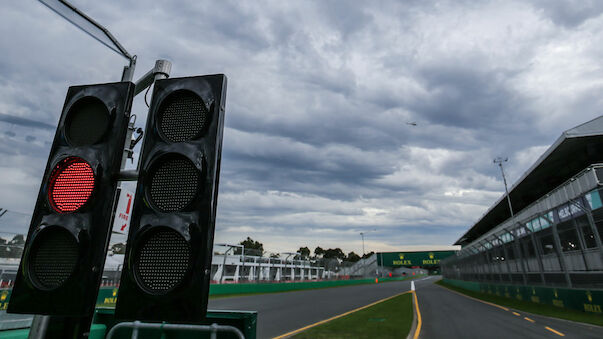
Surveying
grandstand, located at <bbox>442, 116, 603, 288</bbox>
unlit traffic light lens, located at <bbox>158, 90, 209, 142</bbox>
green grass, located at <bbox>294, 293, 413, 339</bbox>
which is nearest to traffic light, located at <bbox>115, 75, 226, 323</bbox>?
unlit traffic light lens, located at <bbox>158, 90, 209, 142</bbox>

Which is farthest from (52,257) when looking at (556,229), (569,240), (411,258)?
(411,258)

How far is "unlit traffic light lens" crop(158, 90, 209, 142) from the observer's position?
154cm

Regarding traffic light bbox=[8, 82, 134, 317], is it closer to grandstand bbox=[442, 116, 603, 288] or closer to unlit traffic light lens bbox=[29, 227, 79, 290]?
unlit traffic light lens bbox=[29, 227, 79, 290]

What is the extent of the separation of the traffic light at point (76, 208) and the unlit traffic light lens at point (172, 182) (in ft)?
0.74

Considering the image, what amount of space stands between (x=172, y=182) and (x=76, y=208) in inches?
20.7

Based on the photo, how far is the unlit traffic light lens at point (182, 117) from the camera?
1540 millimetres

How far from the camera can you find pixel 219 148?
1459 mm

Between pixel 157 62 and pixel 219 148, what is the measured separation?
2.92 feet

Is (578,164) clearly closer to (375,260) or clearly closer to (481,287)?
(481,287)

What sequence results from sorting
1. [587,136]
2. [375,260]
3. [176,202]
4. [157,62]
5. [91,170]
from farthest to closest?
1. [375,260]
2. [587,136]
3. [157,62]
4. [91,170]
5. [176,202]

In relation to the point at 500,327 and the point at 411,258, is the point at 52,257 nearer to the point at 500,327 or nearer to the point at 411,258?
the point at 500,327

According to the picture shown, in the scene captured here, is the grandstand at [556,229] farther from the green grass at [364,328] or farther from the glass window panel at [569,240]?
the green grass at [364,328]

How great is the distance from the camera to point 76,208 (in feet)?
5.01

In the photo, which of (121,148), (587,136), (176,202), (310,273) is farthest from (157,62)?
(310,273)
